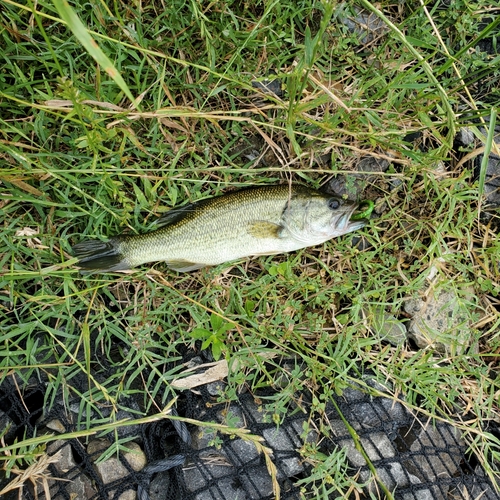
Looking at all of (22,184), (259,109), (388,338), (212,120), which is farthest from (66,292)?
(388,338)

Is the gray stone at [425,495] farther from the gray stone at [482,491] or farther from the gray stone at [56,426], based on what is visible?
the gray stone at [56,426]

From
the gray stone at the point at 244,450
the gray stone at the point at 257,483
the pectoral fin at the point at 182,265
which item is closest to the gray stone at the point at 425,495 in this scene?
the gray stone at the point at 257,483

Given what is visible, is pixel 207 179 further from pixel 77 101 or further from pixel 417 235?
pixel 417 235

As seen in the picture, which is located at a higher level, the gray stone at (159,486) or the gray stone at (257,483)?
the gray stone at (159,486)

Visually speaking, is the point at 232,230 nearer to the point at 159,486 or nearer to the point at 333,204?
the point at 333,204

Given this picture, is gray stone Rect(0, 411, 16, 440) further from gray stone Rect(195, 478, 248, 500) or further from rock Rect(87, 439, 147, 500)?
gray stone Rect(195, 478, 248, 500)

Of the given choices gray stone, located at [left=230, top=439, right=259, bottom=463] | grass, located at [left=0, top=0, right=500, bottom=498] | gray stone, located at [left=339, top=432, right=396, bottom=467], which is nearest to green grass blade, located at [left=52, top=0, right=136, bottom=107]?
grass, located at [left=0, top=0, right=500, bottom=498]

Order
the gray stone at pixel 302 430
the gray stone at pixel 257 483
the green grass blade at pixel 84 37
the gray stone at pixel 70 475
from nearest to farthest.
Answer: the green grass blade at pixel 84 37 → the gray stone at pixel 70 475 → the gray stone at pixel 257 483 → the gray stone at pixel 302 430
